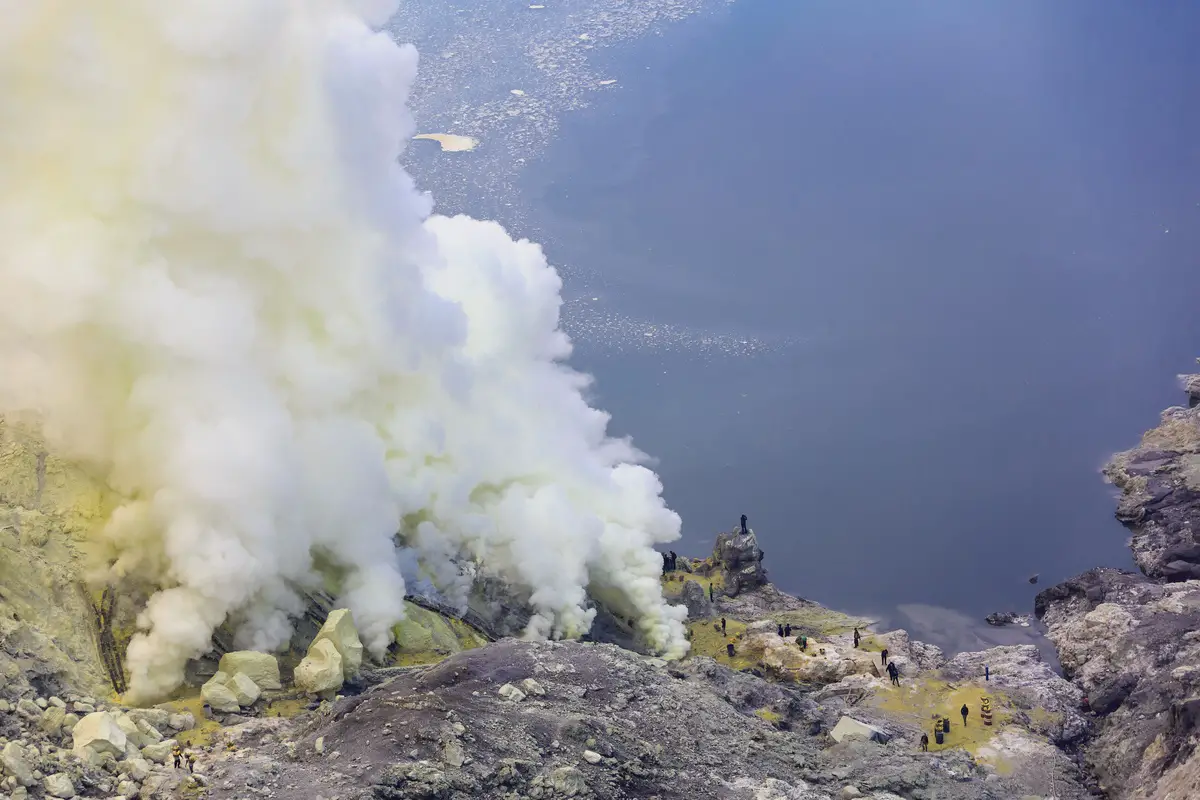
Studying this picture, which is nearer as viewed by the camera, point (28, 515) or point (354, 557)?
point (28, 515)

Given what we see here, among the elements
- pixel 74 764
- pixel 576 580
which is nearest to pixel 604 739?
pixel 74 764

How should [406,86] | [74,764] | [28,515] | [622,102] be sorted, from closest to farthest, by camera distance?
[74,764]
[28,515]
[406,86]
[622,102]

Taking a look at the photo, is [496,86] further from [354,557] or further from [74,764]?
[74,764]

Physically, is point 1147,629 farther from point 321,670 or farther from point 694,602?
point 321,670

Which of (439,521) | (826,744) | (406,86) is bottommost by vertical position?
(826,744)

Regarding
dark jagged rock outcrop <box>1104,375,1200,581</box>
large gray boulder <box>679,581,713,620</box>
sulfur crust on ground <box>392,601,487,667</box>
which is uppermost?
dark jagged rock outcrop <box>1104,375,1200,581</box>

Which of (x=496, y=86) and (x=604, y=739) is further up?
(x=496, y=86)

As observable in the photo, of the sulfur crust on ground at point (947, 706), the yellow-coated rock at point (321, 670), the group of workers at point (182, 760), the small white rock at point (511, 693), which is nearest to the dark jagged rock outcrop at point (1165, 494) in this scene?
the sulfur crust on ground at point (947, 706)

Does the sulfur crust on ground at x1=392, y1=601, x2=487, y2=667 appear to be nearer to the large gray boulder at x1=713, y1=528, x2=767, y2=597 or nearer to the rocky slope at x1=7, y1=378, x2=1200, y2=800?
the rocky slope at x1=7, y1=378, x2=1200, y2=800

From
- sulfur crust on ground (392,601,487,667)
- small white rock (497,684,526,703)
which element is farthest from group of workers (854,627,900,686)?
small white rock (497,684,526,703)

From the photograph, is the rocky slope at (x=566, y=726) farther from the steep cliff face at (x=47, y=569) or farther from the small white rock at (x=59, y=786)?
the steep cliff face at (x=47, y=569)

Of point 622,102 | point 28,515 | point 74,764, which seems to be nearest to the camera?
point 74,764
